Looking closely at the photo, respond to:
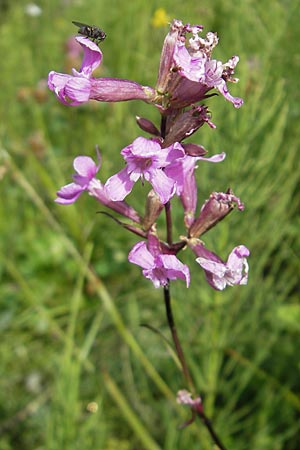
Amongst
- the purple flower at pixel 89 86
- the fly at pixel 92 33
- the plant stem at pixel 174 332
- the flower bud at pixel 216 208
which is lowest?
the plant stem at pixel 174 332

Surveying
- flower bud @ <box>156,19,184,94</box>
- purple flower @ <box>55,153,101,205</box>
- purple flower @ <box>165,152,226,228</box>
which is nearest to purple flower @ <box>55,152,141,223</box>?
purple flower @ <box>55,153,101,205</box>

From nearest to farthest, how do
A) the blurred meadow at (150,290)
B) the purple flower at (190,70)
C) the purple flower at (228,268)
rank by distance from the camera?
1. the purple flower at (190,70)
2. the purple flower at (228,268)
3. the blurred meadow at (150,290)

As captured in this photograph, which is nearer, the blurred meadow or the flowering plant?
the flowering plant

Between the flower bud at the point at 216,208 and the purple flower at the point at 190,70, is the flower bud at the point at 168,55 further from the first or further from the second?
the flower bud at the point at 216,208

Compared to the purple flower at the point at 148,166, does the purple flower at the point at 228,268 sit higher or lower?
lower

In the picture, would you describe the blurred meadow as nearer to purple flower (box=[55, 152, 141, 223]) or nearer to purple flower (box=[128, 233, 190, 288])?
purple flower (box=[55, 152, 141, 223])

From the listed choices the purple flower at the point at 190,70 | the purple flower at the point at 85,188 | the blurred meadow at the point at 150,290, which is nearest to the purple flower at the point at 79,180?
the purple flower at the point at 85,188

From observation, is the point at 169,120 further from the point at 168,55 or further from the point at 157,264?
the point at 157,264

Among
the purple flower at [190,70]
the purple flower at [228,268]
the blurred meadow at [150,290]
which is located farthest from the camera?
the blurred meadow at [150,290]
